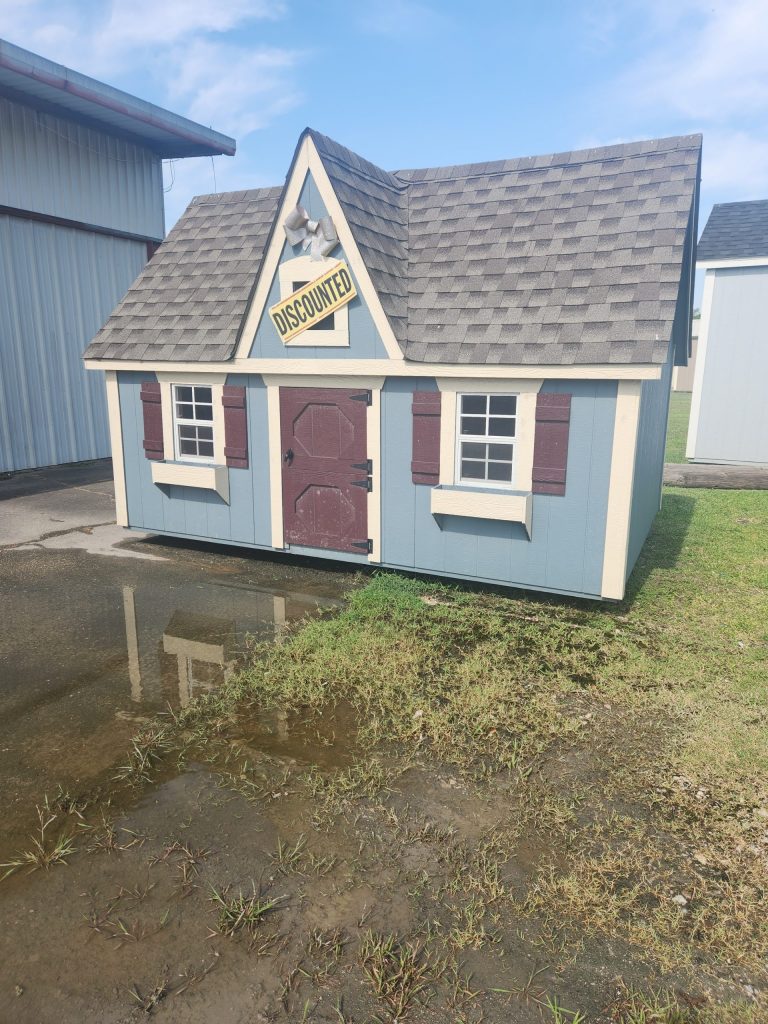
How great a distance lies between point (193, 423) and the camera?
9.34 m

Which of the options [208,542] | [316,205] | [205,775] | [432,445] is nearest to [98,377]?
[208,542]

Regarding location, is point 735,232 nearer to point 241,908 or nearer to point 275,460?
point 275,460

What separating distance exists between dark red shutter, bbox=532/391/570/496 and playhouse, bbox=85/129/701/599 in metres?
0.02

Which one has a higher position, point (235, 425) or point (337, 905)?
point (235, 425)

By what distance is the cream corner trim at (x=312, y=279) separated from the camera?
7.98m

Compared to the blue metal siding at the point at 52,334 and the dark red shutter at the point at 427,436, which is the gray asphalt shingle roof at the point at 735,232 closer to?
the dark red shutter at the point at 427,436

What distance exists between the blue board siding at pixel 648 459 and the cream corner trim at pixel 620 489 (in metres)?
0.32

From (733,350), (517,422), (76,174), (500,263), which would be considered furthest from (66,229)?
(733,350)

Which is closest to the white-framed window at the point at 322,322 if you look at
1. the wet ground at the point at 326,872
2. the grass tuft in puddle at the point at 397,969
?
the wet ground at the point at 326,872

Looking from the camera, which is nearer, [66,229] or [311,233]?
[311,233]

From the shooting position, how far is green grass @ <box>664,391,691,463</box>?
18.5 metres

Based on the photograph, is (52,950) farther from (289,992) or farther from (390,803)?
(390,803)

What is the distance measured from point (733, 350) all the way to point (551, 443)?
466 inches

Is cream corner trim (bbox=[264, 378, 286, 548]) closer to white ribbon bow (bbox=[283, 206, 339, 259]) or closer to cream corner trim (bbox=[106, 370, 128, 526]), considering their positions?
white ribbon bow (bbox=[283, 206, 339, 259])
